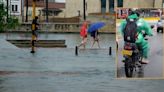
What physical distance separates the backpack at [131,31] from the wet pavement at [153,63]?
0.22 m

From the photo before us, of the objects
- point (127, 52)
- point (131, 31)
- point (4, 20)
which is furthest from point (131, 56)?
point (4, 20)

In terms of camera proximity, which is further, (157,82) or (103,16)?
(103,16)

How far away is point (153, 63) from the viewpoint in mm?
12547

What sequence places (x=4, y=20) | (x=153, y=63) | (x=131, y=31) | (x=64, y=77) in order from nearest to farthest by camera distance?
(x=131, y=31), (x=153, y=63), (x=64, y=77), (x=4, y=20)

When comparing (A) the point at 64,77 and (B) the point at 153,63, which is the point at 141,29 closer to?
(B) the point at 153,63

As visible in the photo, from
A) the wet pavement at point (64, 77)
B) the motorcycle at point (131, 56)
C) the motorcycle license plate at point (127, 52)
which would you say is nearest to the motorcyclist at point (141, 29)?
the motorcycle at point (131, 56)

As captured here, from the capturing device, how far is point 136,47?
1245 cm

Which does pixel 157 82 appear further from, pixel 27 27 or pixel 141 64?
pixel 27 27

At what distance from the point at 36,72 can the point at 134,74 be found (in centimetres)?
982

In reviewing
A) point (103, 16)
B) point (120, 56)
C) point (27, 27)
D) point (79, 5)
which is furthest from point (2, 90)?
point (79, 5)

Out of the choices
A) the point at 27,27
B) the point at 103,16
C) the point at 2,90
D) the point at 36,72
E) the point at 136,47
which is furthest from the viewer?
the point at 103,16

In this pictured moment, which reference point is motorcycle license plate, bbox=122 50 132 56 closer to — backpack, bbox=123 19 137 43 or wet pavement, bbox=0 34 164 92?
backpack, bbox=123 19 137 43

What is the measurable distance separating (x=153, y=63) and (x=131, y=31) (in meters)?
0.78

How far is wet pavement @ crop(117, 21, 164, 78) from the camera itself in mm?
12445
